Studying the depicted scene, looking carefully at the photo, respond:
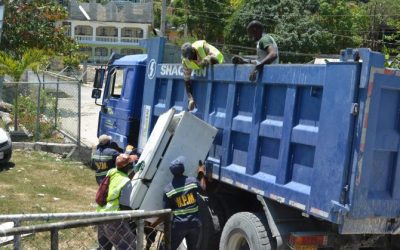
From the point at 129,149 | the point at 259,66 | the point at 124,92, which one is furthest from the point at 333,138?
the point at 124,92

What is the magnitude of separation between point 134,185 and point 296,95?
2.07 metres

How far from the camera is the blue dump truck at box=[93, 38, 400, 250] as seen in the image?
4242 millimetres

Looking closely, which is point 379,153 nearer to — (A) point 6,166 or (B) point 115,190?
(B) point 115,190

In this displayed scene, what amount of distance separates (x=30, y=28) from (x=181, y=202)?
48.5 feet

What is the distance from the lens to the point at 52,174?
1105 cm

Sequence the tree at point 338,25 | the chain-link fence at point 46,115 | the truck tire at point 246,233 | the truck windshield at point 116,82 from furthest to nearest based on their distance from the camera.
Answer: the tree at point 338,25, the chain-link fence at point 46,115, the truck windshield at point 116,82, the truck tire at point 246,233

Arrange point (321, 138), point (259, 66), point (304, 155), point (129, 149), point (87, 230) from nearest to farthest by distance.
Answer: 1. point (321, 138)
2. point (304, 155)
3. point (259, 66)
4. point (87, 230)
5. point (129, 149)

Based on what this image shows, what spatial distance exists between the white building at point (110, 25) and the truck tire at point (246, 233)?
62545 mm

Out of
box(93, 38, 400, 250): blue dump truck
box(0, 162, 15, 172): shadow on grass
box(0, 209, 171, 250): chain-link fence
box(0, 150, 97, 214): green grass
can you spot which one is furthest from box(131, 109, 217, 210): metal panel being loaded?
box(0, 162, 15, 172): shadow on grass

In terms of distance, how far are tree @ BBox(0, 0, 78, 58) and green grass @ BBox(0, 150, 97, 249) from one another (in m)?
6.71

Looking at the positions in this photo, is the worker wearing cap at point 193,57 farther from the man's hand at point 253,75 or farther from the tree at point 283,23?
the tree at point 283,23

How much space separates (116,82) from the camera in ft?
29.9

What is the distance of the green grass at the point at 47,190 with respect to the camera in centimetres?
677

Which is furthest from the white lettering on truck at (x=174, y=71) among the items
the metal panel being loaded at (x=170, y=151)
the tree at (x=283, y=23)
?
the tree at (x=283, y=23)
